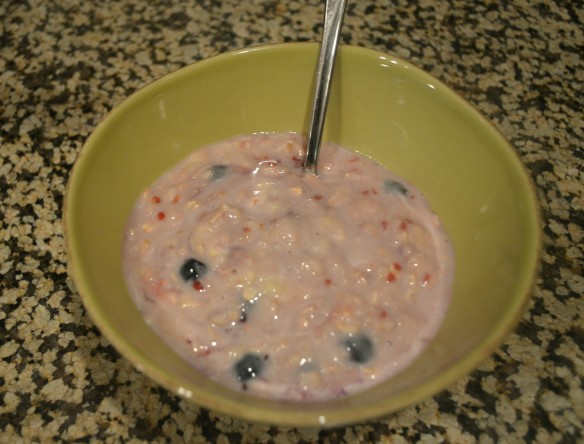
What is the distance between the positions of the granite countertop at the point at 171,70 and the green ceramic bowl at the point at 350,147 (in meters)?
0.19

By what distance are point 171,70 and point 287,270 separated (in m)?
0.82

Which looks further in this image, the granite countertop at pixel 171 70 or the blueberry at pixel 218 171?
the blueberry at pixel 218 171

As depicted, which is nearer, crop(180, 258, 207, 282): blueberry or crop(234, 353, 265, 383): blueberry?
crop(234, 353, 265, 383): blueberry

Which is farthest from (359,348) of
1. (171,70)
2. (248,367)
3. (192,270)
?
(171,70)

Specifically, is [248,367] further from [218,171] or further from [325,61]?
[325,61]

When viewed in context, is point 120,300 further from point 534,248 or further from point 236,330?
point 534,248

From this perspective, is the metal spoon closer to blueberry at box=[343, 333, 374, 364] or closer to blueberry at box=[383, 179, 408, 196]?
blueberry at box=[383, 179, 408, 196]

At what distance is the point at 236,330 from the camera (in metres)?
0.88

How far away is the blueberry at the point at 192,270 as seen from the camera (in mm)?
934

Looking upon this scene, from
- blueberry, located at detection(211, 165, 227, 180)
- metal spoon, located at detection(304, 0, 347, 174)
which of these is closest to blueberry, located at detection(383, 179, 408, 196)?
metal spoon, located at detection(304, 0, 347, 174)

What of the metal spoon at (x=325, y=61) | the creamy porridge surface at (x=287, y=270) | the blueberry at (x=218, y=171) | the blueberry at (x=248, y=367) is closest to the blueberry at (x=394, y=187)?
the creamy porridge surface at (x=287, y=270)

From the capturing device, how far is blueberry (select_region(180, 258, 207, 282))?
0.93 meters

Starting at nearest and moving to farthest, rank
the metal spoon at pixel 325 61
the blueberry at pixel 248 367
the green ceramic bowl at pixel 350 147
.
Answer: the green ceramic bowl at pixel 350 147 → the blueberry at pixel 248 367 → the metal spoon at pixel 325 61

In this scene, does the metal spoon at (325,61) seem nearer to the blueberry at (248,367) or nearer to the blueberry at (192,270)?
the blueberry at (192,270)
